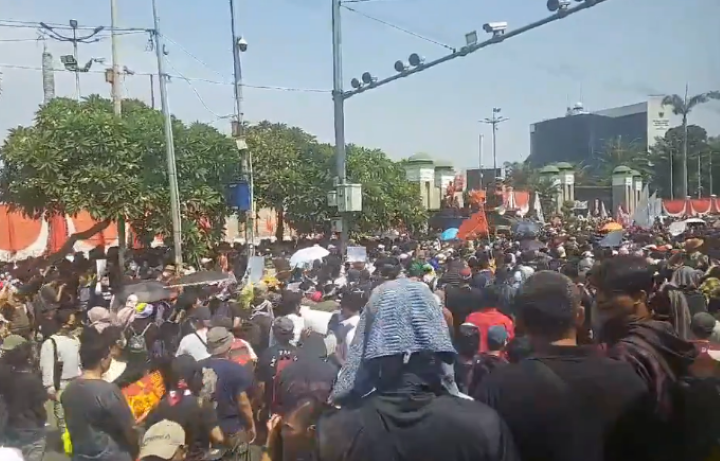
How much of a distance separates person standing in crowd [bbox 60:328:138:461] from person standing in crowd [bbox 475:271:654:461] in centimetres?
234

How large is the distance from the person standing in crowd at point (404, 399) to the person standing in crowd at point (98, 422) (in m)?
2.09

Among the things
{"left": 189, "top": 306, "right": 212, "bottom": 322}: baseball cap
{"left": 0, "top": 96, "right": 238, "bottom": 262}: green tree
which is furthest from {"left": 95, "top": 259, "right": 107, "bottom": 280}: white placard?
{"left": 189, "top": 306, "right": 212, "bottom": 322}: baseball cap

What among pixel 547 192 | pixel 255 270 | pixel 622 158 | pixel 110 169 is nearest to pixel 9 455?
pixel 255 270

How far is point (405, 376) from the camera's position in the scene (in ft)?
7.47

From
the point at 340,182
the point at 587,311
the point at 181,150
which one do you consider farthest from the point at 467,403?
the point at 181,150

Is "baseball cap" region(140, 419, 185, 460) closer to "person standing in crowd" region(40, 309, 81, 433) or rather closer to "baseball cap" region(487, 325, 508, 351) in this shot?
"baseball cap" region(487, 325, 508, 351)

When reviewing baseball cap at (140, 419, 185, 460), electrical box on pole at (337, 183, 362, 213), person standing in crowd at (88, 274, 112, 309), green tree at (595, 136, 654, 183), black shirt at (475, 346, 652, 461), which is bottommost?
person standing in crowd at (88, 274, 112, 309)

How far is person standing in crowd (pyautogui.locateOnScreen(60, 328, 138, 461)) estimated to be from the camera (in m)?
4.07

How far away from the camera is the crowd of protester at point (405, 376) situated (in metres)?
2.28

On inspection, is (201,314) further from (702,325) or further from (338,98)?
(338,98)

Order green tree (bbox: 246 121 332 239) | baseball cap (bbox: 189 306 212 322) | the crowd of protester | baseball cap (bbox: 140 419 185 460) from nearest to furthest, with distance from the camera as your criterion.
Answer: the crowd of protester < baseball cap (bbox: 140 419 185 460) < baseball cap (bbox: 189 306 212 322) < green tree (bbox: 246 121 332 239)

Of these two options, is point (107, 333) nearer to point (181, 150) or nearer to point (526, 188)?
point (181, 150)

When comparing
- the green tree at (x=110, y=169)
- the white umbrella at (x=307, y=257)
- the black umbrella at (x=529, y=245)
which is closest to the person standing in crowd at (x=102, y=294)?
the green tree at (x=110, y=169)

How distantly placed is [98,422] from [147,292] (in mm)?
5061
